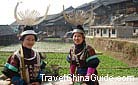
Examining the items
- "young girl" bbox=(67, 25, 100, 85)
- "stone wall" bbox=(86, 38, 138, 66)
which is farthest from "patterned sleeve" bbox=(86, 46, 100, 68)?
"stone wall" bbox=(86, 38, 138, 66)

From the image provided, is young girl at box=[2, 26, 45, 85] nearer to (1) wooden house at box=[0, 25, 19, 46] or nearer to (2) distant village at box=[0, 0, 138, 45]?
(2) distant village at box=[0, 0, 138, 45]

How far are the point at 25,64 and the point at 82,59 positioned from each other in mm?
1104

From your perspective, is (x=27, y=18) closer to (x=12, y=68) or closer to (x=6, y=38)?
(x=12, y=68)

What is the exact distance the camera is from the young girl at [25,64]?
354cm

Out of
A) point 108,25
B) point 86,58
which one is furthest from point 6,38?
point 86,58

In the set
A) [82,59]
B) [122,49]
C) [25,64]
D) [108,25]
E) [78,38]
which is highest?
[78,38]

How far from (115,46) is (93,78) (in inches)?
529

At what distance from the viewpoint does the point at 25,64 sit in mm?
3639

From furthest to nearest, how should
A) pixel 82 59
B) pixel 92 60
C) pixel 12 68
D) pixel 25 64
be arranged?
pixel 82 59 < pixel 92 60 < pixel 25 64 < pixel 12 68

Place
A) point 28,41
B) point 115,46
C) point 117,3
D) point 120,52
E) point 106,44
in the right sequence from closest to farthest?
point 28,41, point 120,52, point 115,46, point 106,44, point 117,3

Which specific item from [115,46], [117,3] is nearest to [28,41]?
[115,46]

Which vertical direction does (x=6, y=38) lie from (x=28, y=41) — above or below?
below

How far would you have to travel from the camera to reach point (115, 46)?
1741 cm

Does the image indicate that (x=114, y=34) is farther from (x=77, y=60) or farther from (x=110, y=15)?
(x=77, y=60)
